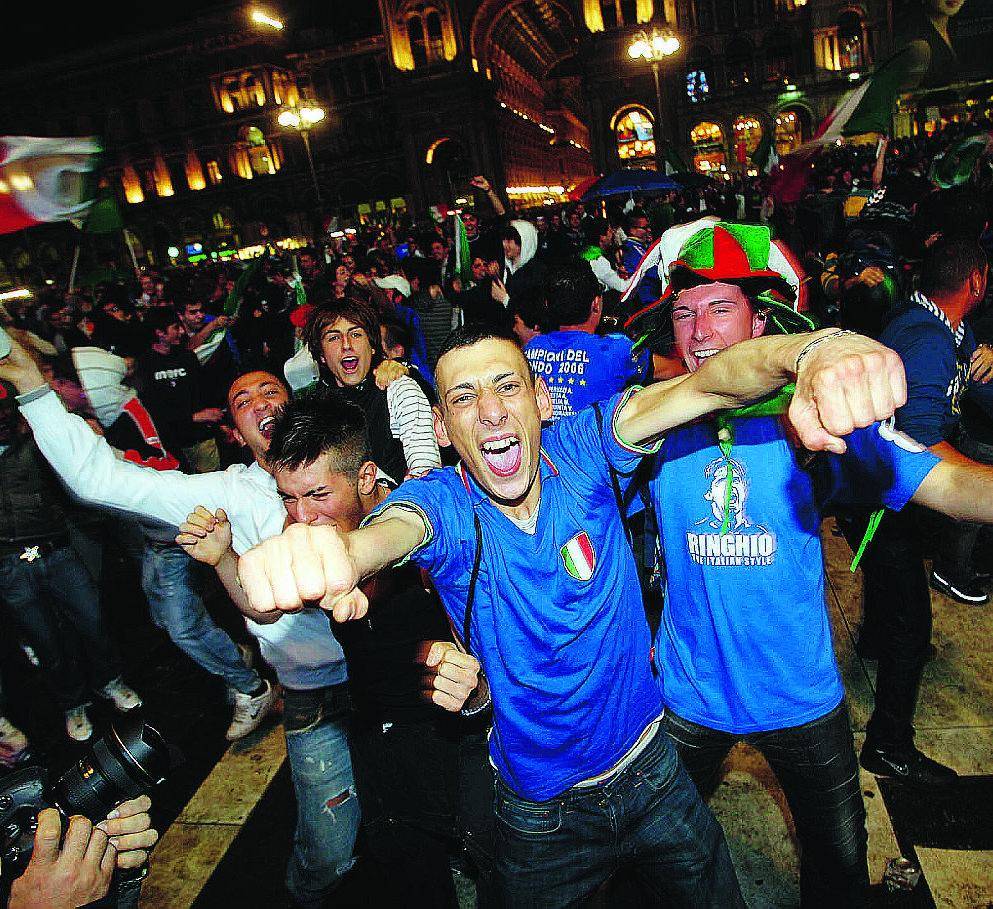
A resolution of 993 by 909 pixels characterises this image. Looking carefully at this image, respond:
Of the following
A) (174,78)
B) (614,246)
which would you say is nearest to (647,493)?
(614,246)

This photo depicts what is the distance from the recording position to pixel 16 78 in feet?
180

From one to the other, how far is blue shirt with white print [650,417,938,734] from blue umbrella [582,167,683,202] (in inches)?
370

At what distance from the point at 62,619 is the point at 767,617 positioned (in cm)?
434

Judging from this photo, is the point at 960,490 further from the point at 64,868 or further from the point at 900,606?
the point at 64,868

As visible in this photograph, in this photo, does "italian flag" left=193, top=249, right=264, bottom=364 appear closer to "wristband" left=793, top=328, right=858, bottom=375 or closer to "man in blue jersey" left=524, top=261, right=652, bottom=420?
"man in blue jersey" left=524, top=261, right=652, bottom=420

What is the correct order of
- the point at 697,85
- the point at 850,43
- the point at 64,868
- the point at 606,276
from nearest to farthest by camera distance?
the point at 64,868
the point at 606,276
the point at 850,43
the point at 697,85

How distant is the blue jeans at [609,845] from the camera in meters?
1.89

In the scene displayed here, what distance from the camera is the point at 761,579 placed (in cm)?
205

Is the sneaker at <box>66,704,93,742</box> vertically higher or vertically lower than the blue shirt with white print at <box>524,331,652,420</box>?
lower

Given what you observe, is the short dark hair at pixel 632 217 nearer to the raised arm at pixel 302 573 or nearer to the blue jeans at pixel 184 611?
the blue jeans at pixel 184 611

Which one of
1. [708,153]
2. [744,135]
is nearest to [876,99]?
[744,135]

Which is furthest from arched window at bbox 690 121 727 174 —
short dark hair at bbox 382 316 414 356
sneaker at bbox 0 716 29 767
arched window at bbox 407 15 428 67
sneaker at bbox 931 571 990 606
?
sneaker at bbox 0 716 29 767

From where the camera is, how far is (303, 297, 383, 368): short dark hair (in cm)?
401

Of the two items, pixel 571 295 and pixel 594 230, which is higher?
pixel 594 230
